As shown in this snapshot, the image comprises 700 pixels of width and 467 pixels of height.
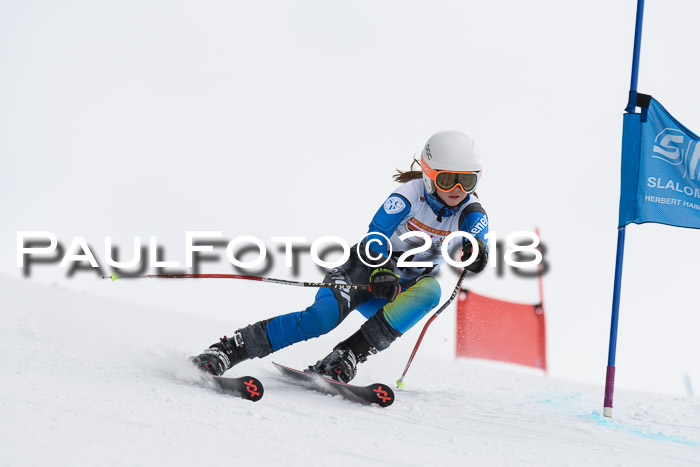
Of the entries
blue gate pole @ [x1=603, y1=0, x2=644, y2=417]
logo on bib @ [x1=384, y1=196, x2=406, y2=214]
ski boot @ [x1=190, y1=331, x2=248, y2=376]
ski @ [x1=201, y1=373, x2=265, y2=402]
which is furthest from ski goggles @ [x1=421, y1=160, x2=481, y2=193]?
ski @ [x1=201, y1=373, x2=265, y2=402]

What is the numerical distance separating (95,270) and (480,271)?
246cm

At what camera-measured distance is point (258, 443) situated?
2496mm

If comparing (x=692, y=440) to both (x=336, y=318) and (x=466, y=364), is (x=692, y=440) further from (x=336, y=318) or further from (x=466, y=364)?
(x=466, y=364)

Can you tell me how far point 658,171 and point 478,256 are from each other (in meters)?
1.49

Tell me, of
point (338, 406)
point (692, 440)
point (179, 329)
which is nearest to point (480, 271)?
point (338, 406)

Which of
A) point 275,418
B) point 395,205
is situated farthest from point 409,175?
point 275,418

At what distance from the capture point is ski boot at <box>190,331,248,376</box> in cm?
364

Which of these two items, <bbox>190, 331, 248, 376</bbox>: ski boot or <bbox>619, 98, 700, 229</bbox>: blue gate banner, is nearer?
<bbox>190, 331, 248, 376</bbox>: ski boot

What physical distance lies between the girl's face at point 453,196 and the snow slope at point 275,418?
3.83ft

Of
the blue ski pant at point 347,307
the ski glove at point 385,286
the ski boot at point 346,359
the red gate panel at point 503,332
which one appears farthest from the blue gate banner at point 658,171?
the red gate panel at point 503,332

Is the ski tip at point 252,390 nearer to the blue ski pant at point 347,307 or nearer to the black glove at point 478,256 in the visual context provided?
the blue ski pant at point 347,307

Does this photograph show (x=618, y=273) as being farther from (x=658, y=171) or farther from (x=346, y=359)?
(x=346, y=359)

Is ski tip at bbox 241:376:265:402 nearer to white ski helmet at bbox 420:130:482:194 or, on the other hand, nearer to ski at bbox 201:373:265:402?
ski at bbox 201:373:265:402

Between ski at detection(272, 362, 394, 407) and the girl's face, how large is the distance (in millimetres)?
1124
